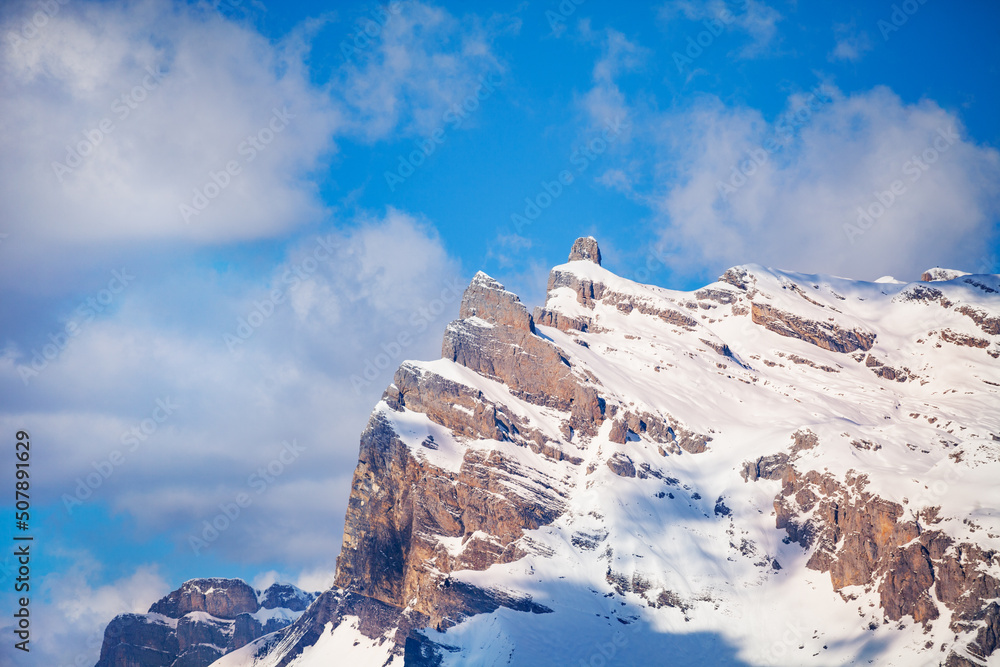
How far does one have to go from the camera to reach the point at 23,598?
133500 mm

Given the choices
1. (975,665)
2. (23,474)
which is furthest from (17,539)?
(975,665)

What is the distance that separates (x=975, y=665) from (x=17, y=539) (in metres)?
160

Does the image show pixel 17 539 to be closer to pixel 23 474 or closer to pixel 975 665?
pixel 23 474

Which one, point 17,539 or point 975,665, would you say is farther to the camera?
point 975,665

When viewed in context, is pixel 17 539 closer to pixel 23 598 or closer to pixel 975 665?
pixel 23 598

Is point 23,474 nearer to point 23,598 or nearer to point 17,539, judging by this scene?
point 17,539

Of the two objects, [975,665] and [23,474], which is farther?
[975,665]

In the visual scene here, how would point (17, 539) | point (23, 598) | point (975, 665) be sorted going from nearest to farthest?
point (17, 539)
point (23, 598)
point (975, 665)

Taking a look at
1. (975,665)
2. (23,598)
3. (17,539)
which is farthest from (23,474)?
(975,665)

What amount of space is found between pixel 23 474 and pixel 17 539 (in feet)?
27.0

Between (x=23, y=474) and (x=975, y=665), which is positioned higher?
(x=23, y=474)

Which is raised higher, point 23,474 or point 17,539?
point 23,474

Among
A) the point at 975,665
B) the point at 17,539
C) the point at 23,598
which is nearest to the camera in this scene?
the point at 17,539

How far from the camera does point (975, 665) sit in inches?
7657
